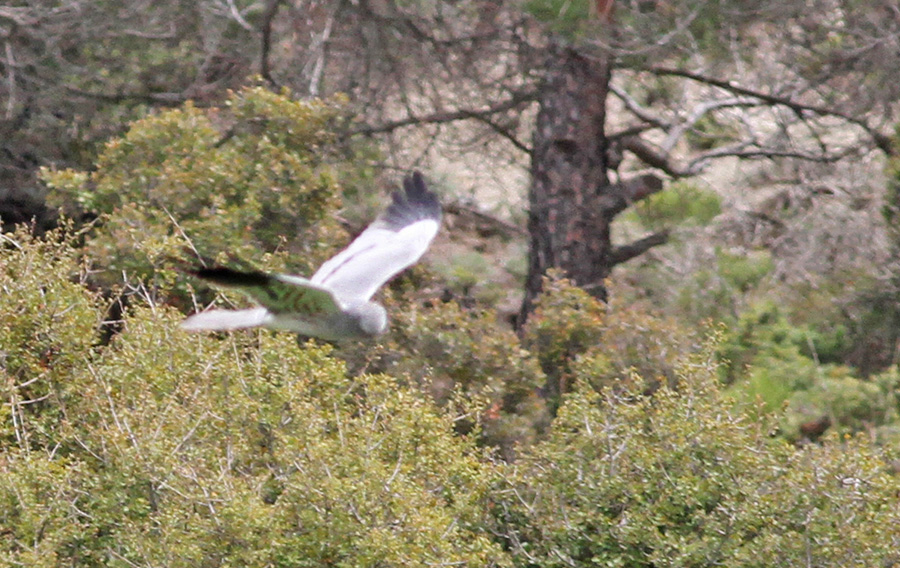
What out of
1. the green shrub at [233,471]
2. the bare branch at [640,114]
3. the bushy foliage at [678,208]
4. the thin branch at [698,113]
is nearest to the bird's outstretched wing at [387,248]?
the green shrub at [233,471]

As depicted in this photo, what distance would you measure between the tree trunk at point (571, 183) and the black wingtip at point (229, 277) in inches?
261

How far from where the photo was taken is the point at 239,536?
5660 millimetres

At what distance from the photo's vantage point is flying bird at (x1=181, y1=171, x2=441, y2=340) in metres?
4.88

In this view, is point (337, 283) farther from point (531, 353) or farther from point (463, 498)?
point (531, 353)

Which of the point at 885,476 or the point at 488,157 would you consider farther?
the point at 488,157

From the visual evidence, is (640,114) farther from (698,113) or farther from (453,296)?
(453,296)

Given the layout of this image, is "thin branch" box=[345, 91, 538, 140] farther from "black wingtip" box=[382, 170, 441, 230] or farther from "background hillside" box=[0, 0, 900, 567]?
"black wingtip" box=[382, 170, 441, 230]

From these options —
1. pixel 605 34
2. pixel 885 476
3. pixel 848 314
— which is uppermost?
pixel 605 34

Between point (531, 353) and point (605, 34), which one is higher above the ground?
point (605, 34)

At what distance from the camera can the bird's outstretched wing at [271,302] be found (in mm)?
4719

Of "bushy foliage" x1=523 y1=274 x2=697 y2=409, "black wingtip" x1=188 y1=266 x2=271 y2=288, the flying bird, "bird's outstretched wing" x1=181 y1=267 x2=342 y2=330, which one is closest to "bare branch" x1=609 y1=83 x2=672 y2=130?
"bushy foliage" x1=523 y1=274 x2=697 y2=409

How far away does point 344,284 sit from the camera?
606 centimetres

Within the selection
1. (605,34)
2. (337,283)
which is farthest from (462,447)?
(605,34)

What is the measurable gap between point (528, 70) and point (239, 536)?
703 centimetres
